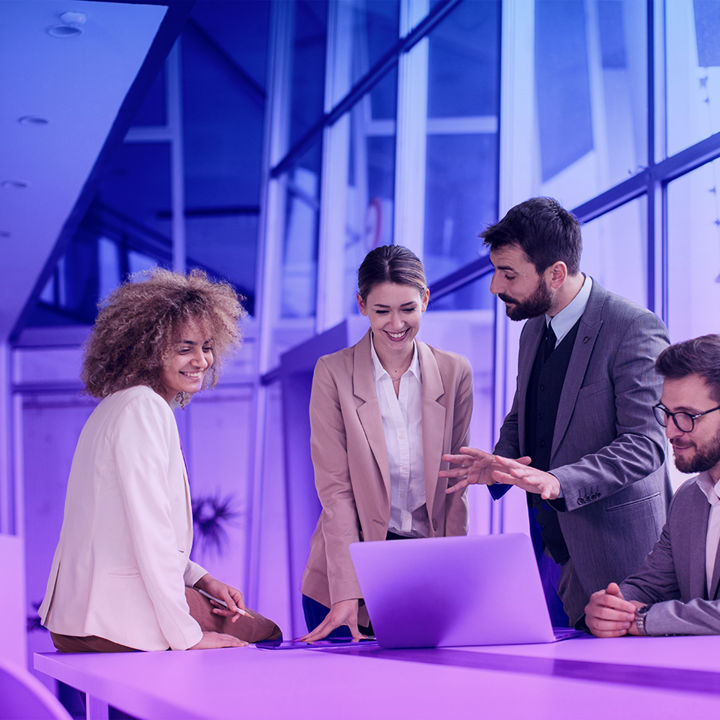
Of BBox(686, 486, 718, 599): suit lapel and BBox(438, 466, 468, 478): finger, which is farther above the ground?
BBox(438, 466, 468, 478): finger

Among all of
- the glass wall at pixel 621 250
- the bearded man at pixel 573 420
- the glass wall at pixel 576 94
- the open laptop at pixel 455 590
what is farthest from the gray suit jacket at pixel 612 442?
the glass wall at pixel 576 94

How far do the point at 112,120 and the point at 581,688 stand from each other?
4.85 m

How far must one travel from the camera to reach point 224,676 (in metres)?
1.23

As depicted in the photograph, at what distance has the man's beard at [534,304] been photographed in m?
2.47

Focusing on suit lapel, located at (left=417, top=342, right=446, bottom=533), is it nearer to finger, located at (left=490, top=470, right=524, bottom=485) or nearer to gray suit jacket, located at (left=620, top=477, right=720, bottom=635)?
finger, located at (left=490, top=470, right=524, bottom=485)

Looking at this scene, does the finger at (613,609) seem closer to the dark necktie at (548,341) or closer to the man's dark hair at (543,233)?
the dark necktie at (548,341)

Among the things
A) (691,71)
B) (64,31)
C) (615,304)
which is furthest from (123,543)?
(64,31)

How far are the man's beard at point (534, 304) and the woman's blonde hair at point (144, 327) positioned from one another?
2.61 ft

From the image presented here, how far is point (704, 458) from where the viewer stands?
1.97 metres

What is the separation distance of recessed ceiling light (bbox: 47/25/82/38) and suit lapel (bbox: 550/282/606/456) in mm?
2991

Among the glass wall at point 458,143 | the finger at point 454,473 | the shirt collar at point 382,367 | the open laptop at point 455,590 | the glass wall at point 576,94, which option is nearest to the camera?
the open laptop at point 455,590

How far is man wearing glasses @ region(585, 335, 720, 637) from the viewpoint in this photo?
6.36 ft

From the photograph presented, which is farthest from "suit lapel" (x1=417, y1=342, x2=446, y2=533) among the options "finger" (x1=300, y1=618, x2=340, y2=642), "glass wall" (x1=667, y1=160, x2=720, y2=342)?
"glass wall" (x1=667, y1=160, x2=720, y2=342)

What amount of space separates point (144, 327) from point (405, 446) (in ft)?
2.76
